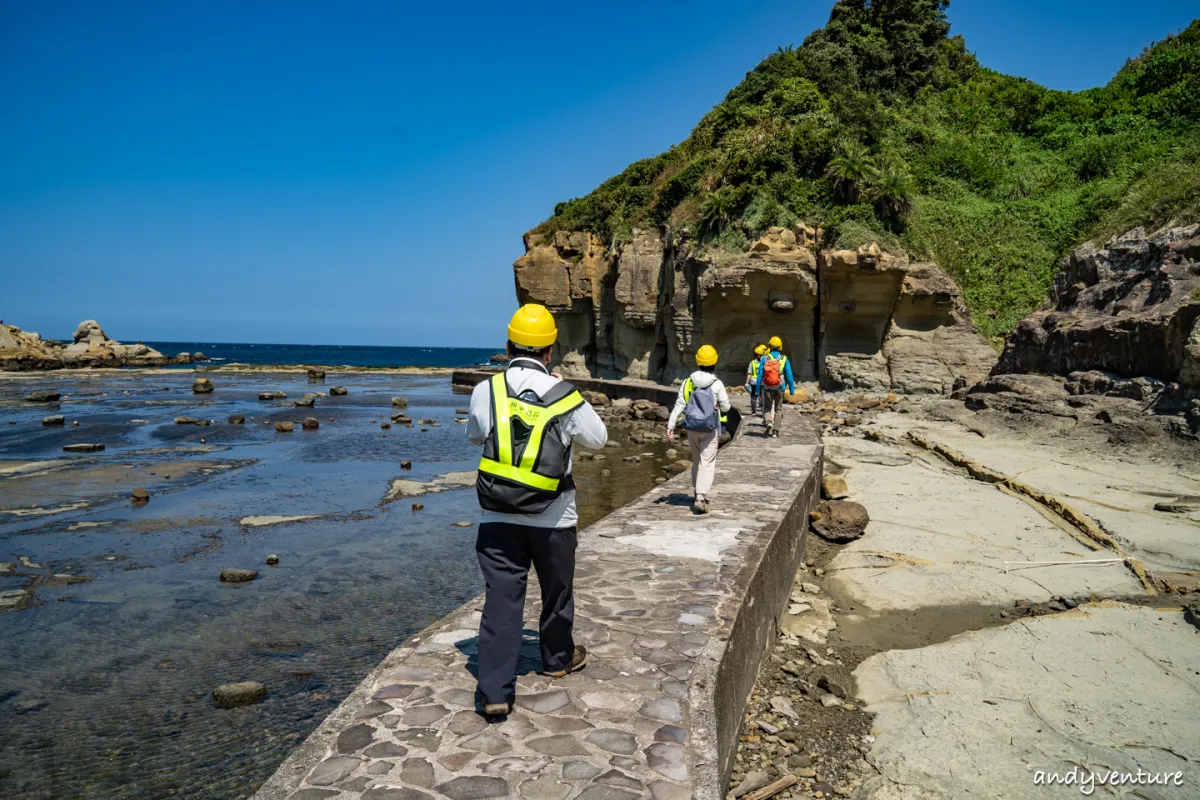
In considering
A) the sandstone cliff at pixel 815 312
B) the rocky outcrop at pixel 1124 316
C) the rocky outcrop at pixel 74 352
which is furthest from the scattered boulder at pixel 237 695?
the rocky outcrop at pixel 74 352

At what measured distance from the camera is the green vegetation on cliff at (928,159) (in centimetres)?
2522

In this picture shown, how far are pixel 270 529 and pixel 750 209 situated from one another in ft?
65.0

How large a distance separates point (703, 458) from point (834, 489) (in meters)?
4.02

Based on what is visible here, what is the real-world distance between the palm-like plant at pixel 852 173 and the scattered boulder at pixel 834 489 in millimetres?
16698

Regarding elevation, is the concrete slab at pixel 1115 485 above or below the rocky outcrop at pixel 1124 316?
below

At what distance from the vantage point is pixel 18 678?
21.0ft

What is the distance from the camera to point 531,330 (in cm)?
394

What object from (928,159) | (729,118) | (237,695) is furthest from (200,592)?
(928,159)

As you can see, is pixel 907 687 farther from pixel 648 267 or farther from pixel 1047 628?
pixel 648 267

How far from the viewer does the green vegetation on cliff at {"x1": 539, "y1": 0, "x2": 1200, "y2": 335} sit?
2522 cm

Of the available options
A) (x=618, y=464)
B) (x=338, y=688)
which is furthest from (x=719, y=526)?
(x=618, y=464)

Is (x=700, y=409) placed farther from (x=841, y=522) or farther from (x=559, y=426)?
(x=559, y=426)

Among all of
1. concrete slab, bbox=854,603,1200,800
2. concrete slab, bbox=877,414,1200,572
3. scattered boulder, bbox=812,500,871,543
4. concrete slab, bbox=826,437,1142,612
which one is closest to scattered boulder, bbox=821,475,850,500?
concrete slab, bbox=826,437,1142,612

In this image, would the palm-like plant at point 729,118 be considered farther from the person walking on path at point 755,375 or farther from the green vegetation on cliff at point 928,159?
the person walking on path at point 755,375
